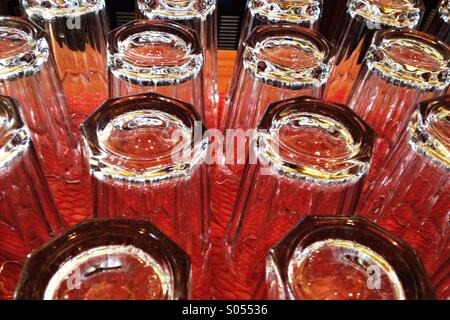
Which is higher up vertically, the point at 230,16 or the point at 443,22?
the point at 443,22

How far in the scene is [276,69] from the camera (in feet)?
1.37

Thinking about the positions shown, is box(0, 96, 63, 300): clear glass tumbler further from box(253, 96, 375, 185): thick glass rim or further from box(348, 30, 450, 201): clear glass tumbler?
box(348, 30, 450, 201): clear glass tumbler

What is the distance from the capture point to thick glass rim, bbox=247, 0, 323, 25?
1.70 ft

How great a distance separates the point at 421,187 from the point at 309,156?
0.12 metres

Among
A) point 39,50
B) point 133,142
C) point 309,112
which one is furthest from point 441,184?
point 39,50

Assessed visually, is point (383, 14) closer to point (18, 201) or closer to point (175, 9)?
point (175, 9)

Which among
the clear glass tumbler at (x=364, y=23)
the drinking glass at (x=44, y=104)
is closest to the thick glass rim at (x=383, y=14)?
the clear glass tumbler at (x=364, y=23)

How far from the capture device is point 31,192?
36 centimetres

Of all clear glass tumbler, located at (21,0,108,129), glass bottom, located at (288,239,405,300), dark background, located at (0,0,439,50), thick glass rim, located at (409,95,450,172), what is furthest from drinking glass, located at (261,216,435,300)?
dark background, located at (0,0,439,50)

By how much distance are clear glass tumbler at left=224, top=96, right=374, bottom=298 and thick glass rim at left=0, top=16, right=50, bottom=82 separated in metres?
0.20

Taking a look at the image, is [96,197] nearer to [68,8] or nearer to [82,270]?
[82,270]

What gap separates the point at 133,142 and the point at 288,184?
108mm

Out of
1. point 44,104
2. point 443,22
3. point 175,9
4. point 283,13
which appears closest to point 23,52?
point 44,104

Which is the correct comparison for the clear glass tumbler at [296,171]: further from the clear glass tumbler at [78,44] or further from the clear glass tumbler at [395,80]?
the clear glass tumbler at [78,44]
